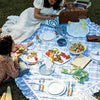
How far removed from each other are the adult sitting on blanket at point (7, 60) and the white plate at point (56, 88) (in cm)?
77

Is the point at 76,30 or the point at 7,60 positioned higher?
the point at 76,30

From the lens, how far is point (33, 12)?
514 centimetres

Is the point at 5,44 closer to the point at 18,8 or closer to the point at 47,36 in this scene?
the point at 47,36

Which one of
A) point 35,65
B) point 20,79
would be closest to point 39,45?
point 35,65

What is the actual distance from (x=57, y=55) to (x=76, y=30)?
1.04 meters

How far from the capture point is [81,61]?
385 cm

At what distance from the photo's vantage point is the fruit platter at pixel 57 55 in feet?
12.8

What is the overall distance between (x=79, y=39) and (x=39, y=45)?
992mm

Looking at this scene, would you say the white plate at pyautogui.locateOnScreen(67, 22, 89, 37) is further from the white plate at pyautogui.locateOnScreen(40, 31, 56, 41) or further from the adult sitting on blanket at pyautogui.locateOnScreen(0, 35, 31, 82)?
the adult sitting on blanket at pyautogui.locateOnScreen(0, 35, 31, 82)

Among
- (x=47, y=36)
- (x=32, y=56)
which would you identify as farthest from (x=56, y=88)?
(x=47, y=36)

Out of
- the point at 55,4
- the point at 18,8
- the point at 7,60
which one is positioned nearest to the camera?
the point at 7,60

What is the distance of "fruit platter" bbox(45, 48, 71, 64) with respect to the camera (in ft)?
12.8

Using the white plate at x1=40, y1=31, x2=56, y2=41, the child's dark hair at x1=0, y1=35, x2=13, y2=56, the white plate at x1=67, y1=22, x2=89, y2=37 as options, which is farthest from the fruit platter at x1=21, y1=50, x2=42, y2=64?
the white plate at x1=67, y1=22, x2=89, y2=37

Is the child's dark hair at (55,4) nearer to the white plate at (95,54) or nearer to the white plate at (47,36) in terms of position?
the white plate at (47,36)
